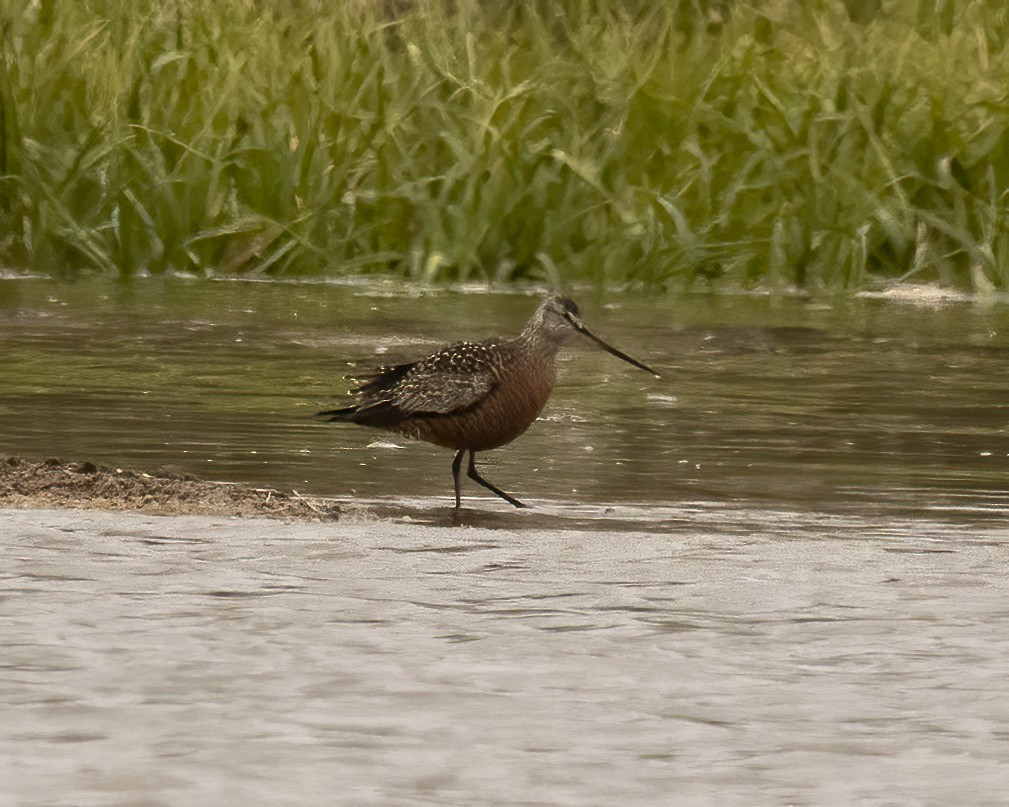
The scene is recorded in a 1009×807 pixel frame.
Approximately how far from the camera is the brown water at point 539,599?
4707 mm

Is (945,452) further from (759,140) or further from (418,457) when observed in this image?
(759,140)

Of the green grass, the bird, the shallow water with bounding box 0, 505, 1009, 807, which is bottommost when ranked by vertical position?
the shallow water with bounding box 0, 505, 1009, 807

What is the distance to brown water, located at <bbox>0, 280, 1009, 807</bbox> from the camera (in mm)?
4707

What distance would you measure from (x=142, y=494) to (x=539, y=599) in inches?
69.9

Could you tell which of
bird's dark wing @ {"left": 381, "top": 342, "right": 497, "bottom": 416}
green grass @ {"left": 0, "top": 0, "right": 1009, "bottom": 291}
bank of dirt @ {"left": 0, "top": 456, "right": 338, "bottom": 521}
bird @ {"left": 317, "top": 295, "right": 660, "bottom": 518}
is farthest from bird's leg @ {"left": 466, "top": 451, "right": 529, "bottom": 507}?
green grass @ {"left": 0, "top": 0, "right": 1009, "bottom": 291}

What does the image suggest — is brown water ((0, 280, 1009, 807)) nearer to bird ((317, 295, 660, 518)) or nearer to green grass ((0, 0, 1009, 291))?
bird ((317, 295, 660, 518))

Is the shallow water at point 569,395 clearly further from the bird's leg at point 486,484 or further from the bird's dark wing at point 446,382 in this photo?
the bird's dark wing at point 446,382

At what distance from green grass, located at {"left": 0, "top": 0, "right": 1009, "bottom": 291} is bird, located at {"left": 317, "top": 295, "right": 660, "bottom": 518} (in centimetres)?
551

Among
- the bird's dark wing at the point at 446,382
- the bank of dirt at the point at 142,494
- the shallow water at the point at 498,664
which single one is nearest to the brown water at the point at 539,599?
the shallow water at the point at 498,664

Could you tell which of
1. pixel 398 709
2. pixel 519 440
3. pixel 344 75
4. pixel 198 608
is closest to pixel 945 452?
pixel 519 440

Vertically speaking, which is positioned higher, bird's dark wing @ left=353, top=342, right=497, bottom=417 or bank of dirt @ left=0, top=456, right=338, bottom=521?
bird's dark wing @ left=353, top=342, right=497, bottom=417

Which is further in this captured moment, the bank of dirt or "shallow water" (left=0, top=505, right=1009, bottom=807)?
the bank of dirt

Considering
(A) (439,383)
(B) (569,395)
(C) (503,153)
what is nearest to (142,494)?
(A) (439,383)

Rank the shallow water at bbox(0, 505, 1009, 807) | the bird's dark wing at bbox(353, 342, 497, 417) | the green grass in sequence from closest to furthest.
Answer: the shallow water at bbox(0, 505, 1009, 807) < the bird's dark wing at bbox(353, 342, 497, 417) < the green grass
